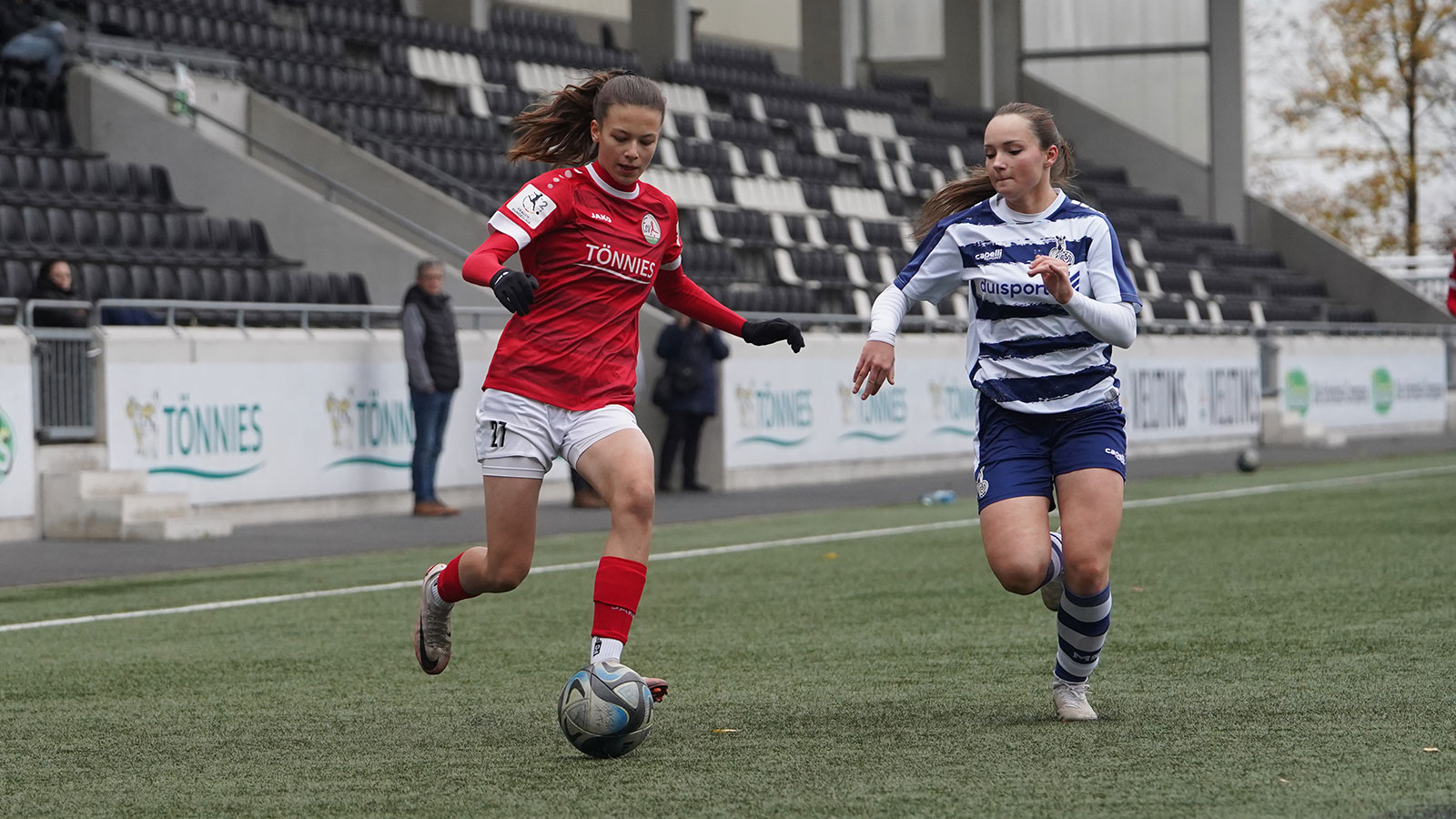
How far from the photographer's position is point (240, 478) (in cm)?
1547

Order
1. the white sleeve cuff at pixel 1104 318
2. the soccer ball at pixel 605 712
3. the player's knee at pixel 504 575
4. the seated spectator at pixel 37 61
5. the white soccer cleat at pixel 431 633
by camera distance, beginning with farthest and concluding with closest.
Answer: the seated spectator at pixel 37 61 → the white soccer cleat at pixel 431 633 → the player's knee at pixel 504 575 → the white sleeve cuff at pixel 1104 318 → the soccer ball at pixel 605 712

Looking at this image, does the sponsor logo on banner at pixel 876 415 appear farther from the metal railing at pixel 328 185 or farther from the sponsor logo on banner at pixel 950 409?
the metal railing at pixel 328 185

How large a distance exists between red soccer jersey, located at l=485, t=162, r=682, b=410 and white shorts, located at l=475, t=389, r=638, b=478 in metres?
0.03

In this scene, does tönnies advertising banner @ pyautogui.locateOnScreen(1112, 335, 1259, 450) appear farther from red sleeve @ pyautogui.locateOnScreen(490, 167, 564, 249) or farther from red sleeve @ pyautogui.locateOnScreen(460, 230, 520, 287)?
red sleeve @ pyautogui.locateOnScreen(460, 230, 520, 287)

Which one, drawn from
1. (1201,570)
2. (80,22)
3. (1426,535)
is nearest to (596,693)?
(1201,570)

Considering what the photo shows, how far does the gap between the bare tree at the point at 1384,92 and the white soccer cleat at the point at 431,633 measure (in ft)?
153

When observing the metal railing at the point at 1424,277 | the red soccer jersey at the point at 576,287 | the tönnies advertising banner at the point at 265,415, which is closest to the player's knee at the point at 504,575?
the red soccer jersey at the point at 576,287

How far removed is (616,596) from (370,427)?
1152 centimetres

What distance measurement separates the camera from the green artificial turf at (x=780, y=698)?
4.71m

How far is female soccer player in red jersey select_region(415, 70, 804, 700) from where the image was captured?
18.5ft

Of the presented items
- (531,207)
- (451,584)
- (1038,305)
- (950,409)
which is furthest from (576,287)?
(950,409)

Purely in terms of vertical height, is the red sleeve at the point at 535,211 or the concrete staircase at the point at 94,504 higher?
the red sleeve at the point at 535,211

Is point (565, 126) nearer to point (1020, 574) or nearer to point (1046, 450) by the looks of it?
point (1046, 450)

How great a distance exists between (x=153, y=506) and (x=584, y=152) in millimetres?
9241
